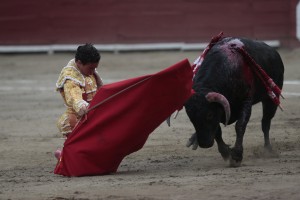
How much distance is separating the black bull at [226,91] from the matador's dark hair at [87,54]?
2.28ft

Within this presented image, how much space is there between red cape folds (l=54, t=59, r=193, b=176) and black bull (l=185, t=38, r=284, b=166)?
207 mm

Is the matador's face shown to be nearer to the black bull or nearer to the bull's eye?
the black bull

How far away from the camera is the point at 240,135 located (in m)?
6.06

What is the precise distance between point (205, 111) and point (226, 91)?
0.32 metres

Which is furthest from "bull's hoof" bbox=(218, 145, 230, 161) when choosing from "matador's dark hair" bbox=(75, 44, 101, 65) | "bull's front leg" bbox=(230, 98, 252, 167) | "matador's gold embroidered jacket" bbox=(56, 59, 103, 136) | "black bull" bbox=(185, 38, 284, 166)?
"matador's dark hair" bbox=(75, 44, 101, 65)

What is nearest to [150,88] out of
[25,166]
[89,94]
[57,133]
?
[89,94]

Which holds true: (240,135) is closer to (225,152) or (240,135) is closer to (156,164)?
(225,152)

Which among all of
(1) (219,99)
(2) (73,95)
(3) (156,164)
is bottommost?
(3) (156,164)

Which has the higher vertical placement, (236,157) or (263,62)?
(263,62)

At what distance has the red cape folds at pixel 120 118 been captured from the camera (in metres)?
5.67

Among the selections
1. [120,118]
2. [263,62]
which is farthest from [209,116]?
[263,62]

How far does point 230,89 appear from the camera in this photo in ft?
20.0

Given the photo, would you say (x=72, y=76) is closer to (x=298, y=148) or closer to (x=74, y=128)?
(x=74, y=128)

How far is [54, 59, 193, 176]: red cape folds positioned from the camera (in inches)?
223
